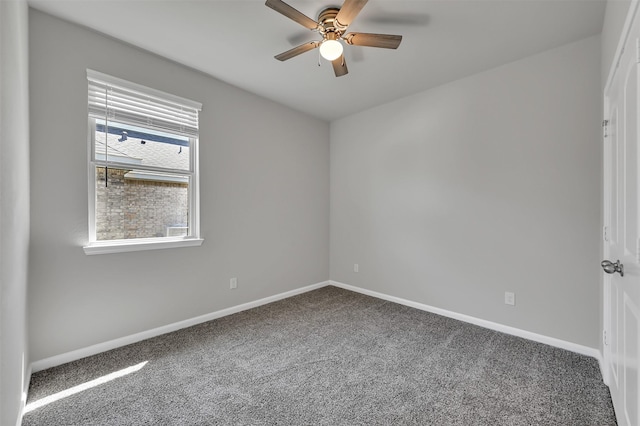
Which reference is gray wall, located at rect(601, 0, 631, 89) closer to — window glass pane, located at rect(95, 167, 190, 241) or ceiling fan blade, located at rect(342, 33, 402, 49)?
ceiling fan blade, located at rect(342, 33, 402, 49)

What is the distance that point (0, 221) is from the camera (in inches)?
44.8

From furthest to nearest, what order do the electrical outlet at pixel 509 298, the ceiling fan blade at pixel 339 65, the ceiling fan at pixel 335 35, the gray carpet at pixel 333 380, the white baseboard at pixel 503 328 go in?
the electrical outlet at pixel 509 298 < the white baseboard at pixel 503 328 < the ceiling fan blade at pixel 339 65 < the ceiling fan at pixel 335 35 < the gray carpet at pixel 333 380

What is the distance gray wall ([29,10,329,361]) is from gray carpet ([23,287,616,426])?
37 centimetres

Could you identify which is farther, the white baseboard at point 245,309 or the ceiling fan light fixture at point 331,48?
the white baseboard at point 245,309

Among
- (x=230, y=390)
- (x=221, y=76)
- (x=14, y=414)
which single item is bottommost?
(x=230, y=390)

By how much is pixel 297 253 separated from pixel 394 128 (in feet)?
6.99

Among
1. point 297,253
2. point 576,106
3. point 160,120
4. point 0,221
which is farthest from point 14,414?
point 576,106

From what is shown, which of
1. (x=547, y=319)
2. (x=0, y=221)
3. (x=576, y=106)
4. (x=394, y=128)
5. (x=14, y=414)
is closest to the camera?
(x=0, y=221)

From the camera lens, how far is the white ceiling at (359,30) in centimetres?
203

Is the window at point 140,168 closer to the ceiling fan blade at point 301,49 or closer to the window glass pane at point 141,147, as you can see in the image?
the window glass pane at point 141,147

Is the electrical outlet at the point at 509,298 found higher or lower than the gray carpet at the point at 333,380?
higher

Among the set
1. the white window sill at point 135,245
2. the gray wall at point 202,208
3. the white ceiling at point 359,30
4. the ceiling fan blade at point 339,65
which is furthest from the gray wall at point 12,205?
the ceiling fan blade at point 339,65

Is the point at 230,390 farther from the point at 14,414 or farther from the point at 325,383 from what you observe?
the point at 14,414

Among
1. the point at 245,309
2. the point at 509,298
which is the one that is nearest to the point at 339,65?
the point at 509,298
